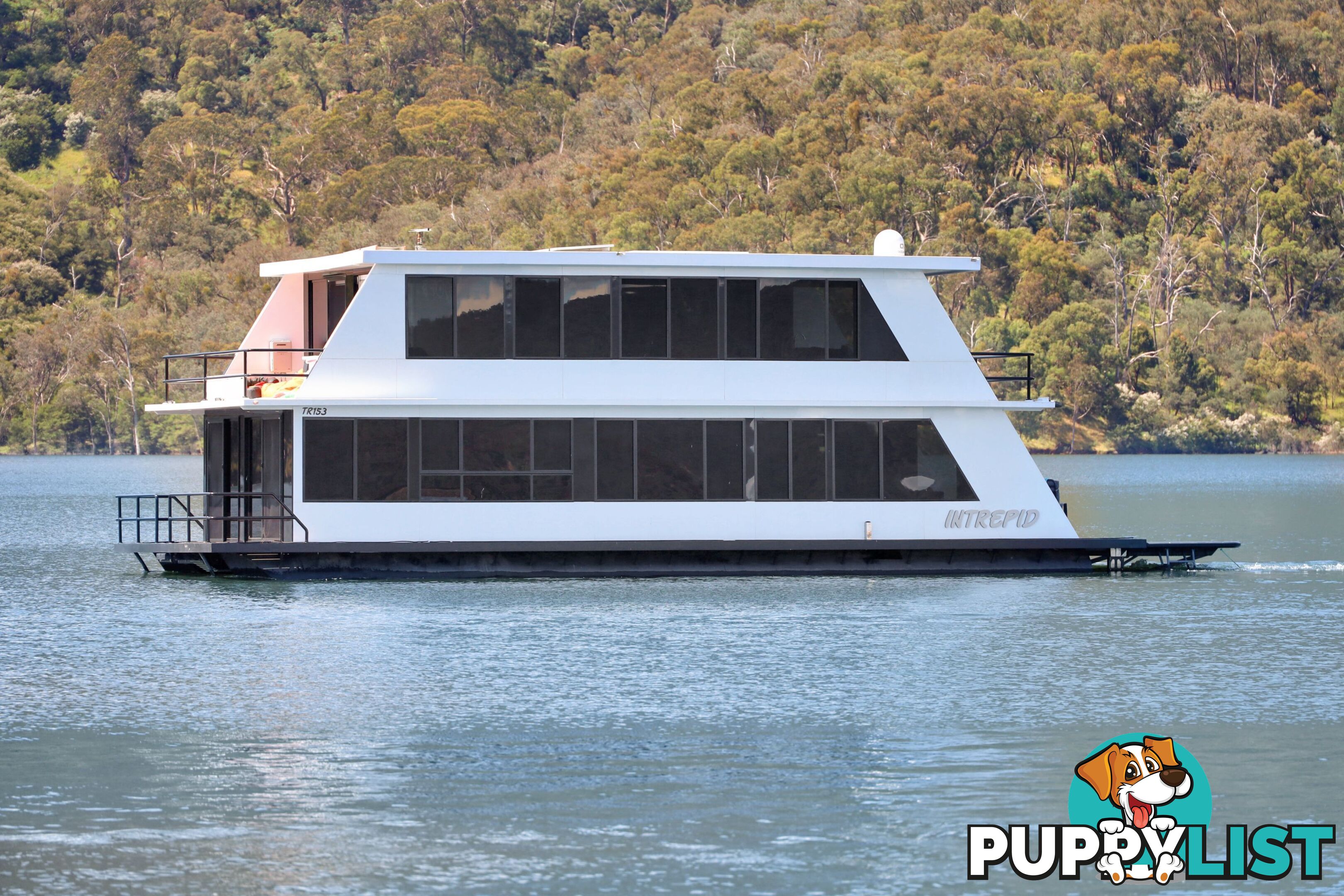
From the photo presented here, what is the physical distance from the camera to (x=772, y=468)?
2361 cm

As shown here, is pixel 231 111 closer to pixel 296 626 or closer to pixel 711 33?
pixel 711 33

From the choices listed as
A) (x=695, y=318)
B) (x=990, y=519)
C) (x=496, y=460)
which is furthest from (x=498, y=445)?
(x=990, y=519)

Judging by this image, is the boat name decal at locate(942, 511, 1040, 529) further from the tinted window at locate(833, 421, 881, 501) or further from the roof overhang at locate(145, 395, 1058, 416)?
the roof overhang at locate(145, 395, 1058, 416)

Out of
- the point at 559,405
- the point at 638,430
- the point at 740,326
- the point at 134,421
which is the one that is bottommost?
the point at 134,421

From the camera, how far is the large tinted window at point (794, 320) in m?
23.9

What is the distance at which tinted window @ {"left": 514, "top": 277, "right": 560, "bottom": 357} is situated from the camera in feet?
77.4

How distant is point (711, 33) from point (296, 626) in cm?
11027

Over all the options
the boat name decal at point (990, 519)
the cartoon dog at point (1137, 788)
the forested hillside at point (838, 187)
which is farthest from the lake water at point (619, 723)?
the forested hillside at point (838, 187)

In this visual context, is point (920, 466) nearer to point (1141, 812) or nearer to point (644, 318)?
point (644, 318)

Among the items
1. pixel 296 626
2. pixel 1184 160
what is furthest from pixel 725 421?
pixel 1184 160

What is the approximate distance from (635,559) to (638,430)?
1.63m

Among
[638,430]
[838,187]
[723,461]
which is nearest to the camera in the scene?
[638,430]

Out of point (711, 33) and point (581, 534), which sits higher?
point (711, 33)

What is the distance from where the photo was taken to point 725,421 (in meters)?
23.6
